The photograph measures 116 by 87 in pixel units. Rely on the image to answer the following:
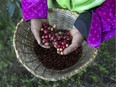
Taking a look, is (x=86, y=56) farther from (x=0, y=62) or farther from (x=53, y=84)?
(x=0, y=62)

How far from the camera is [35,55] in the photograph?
1731mm

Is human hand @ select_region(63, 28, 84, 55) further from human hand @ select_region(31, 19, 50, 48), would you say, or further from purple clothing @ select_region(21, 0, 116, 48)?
human hand @ select_region(31, 19, 50, 48)

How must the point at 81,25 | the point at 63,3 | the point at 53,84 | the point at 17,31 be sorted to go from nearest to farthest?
1. the point at 81,25
2. the point at 63,3
3. the point at 17,31
4. the point at 53,84

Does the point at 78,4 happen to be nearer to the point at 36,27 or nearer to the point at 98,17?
the point at 98,17

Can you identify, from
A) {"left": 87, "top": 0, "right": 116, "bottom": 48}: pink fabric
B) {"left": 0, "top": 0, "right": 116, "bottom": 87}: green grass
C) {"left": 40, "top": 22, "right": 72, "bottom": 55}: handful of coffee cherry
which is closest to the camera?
{"left": 87, "top": 0, "right": 116, "bottom": 48}: pink fabric

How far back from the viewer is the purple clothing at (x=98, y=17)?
4.57ft

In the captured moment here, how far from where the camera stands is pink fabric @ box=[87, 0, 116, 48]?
1.39 meters

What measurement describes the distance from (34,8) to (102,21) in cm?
34

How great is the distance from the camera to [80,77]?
2012 mm

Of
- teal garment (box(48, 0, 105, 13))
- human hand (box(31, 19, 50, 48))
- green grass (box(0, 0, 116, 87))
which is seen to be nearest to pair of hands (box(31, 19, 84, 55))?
human hand (box(31, 19, 50, 48))

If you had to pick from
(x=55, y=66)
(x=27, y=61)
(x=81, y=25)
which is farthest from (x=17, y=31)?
(x=81, y=25)

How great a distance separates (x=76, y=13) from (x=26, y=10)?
308 millimetres

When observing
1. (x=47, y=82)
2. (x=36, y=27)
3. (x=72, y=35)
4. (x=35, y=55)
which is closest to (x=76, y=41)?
(x=72, y=35)

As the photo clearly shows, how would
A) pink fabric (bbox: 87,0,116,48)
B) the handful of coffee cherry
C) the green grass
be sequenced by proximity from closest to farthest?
pink fabric (bbox: 87,0,116,48), the handful of coffee cherry, the green grass
